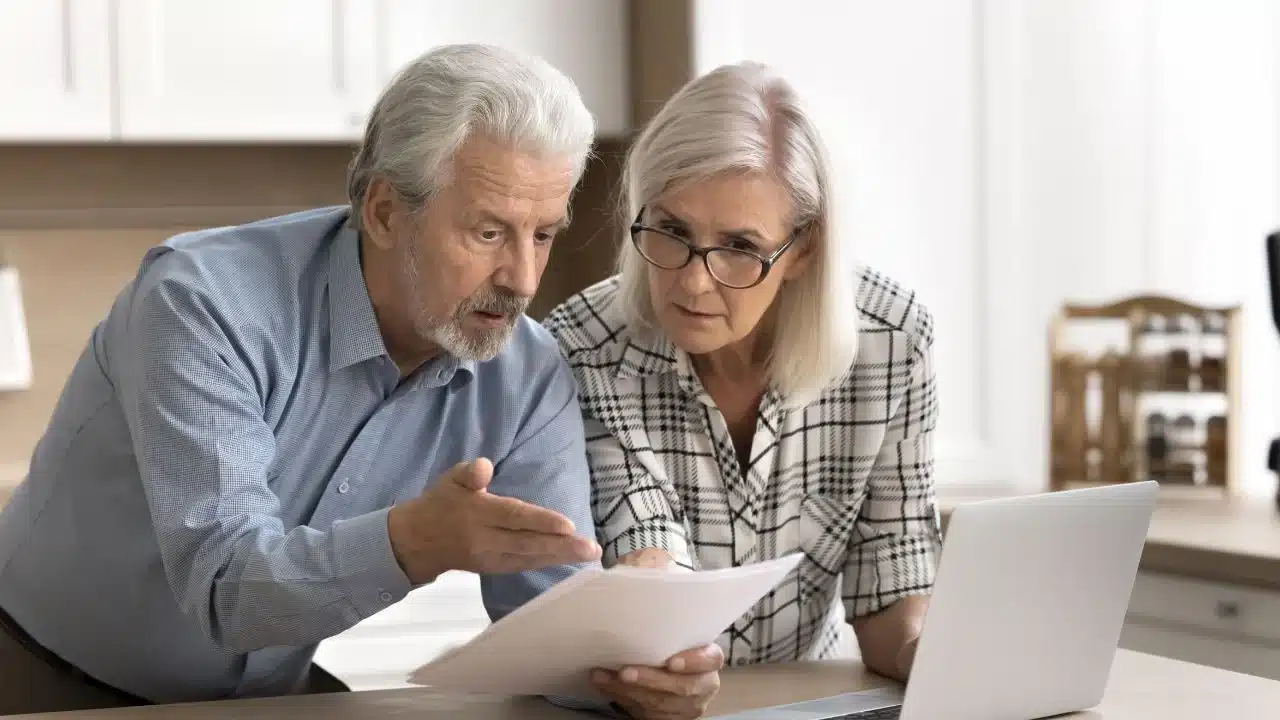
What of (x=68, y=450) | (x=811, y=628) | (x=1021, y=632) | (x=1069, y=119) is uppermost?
(x=1069, y=119)

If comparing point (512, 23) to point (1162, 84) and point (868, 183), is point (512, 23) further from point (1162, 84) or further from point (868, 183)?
point (1162, 84)

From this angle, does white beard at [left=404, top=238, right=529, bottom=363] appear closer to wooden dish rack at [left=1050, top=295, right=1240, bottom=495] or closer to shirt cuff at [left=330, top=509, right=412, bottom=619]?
shirt cuff at [left=330, top=509, right=412, bottom=619]

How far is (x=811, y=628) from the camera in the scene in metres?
1.68

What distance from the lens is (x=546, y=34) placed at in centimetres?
311

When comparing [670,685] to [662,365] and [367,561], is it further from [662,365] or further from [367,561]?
[662,365]

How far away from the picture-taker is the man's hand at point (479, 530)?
1079 mm

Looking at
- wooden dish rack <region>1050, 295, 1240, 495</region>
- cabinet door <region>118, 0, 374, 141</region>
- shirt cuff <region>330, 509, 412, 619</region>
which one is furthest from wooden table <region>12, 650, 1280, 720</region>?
cabinet door <region>118, 0, 374, 141</region>

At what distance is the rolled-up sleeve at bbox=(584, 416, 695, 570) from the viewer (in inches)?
60.0

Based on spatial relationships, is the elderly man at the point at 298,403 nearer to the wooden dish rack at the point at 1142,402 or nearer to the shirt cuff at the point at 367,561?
the shirt cuff at the point at 367,561

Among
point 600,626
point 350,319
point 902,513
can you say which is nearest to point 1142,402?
point 902,513

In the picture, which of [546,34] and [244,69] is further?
[546,34]

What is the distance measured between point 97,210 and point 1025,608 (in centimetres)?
253

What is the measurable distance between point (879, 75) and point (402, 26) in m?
0.96

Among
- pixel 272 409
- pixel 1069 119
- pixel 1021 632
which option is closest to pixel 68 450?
pixel 272 409
